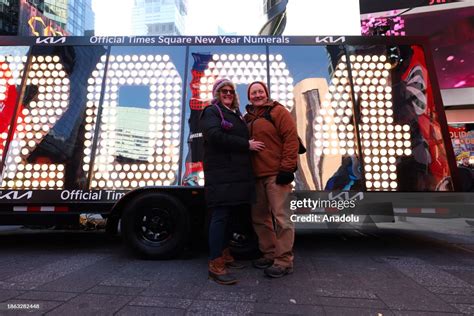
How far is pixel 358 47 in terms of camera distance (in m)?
3.99

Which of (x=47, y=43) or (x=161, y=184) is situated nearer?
(x=161, y=184)

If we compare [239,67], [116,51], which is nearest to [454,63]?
[239,67]

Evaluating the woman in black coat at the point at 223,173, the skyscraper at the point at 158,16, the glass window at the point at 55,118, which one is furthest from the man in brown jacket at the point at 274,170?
the skyscraper at the point at 158,16

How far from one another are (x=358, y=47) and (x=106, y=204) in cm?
345

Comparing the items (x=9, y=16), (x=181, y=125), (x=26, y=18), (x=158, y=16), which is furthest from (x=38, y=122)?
(x=158, y=16)

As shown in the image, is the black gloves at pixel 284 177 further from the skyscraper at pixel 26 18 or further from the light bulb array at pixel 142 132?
the skyscraper at pixel 26 18

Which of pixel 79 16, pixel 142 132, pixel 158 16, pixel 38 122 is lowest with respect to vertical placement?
pixel 142 132

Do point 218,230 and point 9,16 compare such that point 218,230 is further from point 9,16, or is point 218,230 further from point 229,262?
point 9,16

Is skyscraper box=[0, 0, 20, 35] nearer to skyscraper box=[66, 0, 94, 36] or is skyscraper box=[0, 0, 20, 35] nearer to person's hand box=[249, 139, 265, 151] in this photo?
skyscraper box=[66, 0, 94, 36]

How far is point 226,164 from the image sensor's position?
302cm

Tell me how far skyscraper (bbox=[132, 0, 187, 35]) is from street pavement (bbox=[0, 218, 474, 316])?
131m

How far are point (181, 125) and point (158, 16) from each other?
144 m

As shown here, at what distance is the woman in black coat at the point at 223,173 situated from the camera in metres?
2.98

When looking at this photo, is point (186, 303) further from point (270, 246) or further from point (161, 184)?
point (161, 184)
